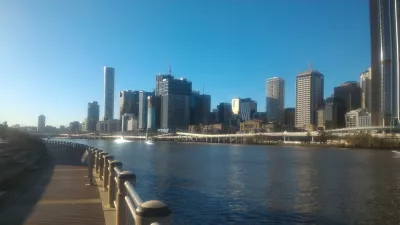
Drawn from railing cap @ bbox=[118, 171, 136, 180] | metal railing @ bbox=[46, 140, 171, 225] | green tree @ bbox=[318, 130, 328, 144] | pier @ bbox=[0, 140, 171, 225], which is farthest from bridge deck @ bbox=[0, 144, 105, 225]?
green tree @ bbox=[318, 130, 328, 144]

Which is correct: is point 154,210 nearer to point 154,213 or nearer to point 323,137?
point 154,213

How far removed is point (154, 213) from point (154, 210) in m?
0.03

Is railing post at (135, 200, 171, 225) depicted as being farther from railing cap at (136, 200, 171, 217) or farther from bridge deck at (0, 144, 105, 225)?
bridge deck at (0, 144, 105, 225)

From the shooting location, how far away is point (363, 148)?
14375 cm

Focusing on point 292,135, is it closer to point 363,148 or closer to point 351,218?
point 363,148

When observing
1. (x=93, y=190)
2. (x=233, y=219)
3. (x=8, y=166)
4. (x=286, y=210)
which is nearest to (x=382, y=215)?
(x=286, y=210)

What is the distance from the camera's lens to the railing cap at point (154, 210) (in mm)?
3860

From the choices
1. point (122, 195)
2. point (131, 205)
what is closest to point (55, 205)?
point (122, 195)

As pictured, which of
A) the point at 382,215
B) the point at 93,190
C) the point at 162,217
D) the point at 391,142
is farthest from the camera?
the point at 391,142

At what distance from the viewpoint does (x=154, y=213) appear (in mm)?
3867

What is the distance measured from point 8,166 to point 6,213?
41.9 feet

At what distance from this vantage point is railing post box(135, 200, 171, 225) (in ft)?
12.7

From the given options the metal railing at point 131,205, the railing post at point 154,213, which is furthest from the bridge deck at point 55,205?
the railing post at point 154,213

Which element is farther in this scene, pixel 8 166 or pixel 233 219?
pixel 8 166
